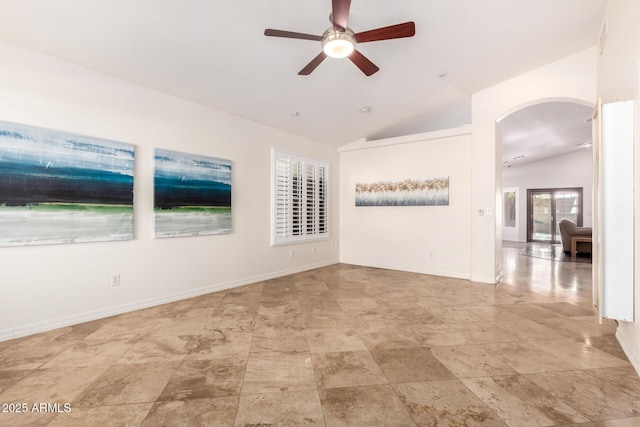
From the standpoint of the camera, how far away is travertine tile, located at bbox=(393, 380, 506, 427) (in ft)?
5.39

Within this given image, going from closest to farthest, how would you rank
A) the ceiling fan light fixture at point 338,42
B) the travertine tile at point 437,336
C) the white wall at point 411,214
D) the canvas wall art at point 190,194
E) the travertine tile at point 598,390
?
the travertine tile at point 598,390, the ceiling fan light fixture at point 338,42, the travertine tile at point 437,336, the canvas wall art at point 190,194, the white wall at point 411,214

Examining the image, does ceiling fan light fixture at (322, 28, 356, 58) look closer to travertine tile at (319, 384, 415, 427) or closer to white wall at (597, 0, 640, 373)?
white wall at (597, 0, 640, 373)

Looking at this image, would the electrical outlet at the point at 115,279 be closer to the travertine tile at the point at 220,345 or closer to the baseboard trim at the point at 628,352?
the travertine tile at the point at 220,345

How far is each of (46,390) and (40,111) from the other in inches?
103

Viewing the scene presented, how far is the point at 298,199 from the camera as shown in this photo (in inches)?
227

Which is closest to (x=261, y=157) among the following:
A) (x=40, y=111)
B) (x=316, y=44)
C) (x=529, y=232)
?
(x=316, y=44)

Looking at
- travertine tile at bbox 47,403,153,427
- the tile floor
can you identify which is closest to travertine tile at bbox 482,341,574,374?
the tile floor

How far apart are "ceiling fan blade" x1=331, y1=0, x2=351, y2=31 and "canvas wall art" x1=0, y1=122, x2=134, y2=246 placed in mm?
2790

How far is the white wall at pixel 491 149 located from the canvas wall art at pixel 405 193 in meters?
0.62

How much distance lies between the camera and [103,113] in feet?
10.7

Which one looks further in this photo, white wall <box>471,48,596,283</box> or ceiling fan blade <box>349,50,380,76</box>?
white wall <box>471,48,596,283</box>

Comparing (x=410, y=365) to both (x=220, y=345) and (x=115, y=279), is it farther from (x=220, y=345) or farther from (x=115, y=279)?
(x=115, y=279)

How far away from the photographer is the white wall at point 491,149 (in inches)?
171

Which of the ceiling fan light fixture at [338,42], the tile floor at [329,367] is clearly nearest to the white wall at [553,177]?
the tile floor at [329,367]
